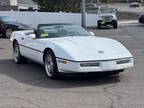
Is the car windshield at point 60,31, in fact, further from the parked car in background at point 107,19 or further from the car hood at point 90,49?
the parked car in background at point 107,19

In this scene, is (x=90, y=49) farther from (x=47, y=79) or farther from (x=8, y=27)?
(x=8, y=27)

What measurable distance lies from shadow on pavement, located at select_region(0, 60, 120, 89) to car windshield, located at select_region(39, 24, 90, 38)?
3.10 feet

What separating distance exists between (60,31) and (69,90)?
110 inches

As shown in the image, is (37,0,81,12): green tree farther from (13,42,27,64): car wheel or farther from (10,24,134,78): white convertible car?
(10,24,134,78): white convertible car

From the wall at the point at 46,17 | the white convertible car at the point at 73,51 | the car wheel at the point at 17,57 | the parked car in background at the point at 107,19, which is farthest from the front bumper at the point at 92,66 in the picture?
the wall at the point at 46,17

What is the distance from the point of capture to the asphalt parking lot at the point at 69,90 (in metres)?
7.61

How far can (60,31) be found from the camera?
11.3 m

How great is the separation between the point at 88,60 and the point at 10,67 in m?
3.41

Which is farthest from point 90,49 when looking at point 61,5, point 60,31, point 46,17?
point 61,5

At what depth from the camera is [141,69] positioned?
37.4 feet

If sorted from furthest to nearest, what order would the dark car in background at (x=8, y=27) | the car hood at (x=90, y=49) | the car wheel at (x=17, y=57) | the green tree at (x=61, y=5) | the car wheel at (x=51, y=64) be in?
the green tree at (x=61, y=5), the dark car in background at (x=8, y=27), the car wheel at (x=17, y=57), the car wheel at (x=51, y=64), the car hood at (x=90, y=49)

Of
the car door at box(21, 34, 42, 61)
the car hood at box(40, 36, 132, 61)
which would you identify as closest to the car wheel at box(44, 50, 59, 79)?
the car hood at box(40, 36, 132, 61)

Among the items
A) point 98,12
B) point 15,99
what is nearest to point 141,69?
point 15,99

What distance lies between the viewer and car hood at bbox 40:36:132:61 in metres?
9.45
